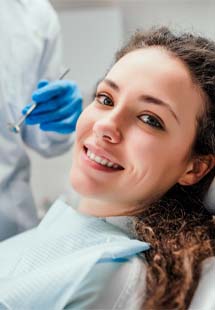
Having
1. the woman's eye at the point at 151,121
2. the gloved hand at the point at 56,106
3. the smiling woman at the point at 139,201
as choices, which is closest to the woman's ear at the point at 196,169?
the smiling woman at the point at 139,201

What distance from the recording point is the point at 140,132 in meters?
1.06

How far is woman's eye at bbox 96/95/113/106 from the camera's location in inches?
44.9

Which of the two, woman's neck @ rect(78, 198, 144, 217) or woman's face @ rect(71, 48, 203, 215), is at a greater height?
woman's face @ rect(71, 48, 203, 215)

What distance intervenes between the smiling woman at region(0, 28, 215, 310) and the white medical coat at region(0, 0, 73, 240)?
275 mm

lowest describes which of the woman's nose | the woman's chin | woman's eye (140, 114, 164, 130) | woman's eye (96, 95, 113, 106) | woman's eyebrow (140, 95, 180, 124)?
the woman's chin

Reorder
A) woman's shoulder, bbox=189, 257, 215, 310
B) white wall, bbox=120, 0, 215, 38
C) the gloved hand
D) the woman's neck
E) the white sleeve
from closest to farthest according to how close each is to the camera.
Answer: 1. woman's shoulder, bbox=189, 257, 215, 310
2. the woman's neck
3. the gloved hand
4. the white sleeve
5. white wall, bbox=120, 0, 215, 38

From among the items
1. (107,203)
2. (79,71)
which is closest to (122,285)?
(107,203)

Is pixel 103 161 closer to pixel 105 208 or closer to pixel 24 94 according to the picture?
pixel 105 208

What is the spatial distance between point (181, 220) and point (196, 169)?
0.14 metres

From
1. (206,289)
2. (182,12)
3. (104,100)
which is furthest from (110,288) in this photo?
(182,12)

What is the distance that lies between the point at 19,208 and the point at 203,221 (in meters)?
0.63

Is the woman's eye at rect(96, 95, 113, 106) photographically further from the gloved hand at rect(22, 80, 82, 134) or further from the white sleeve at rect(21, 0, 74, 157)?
the white sleeve at rect(21, 0, 74, 157)

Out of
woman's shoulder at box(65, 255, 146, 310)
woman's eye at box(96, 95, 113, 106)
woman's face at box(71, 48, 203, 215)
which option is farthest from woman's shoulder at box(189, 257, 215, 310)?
woman's eye at box(96, 95, 113, 106)

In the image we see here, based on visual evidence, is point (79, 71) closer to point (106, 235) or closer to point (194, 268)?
point (106, 235)
